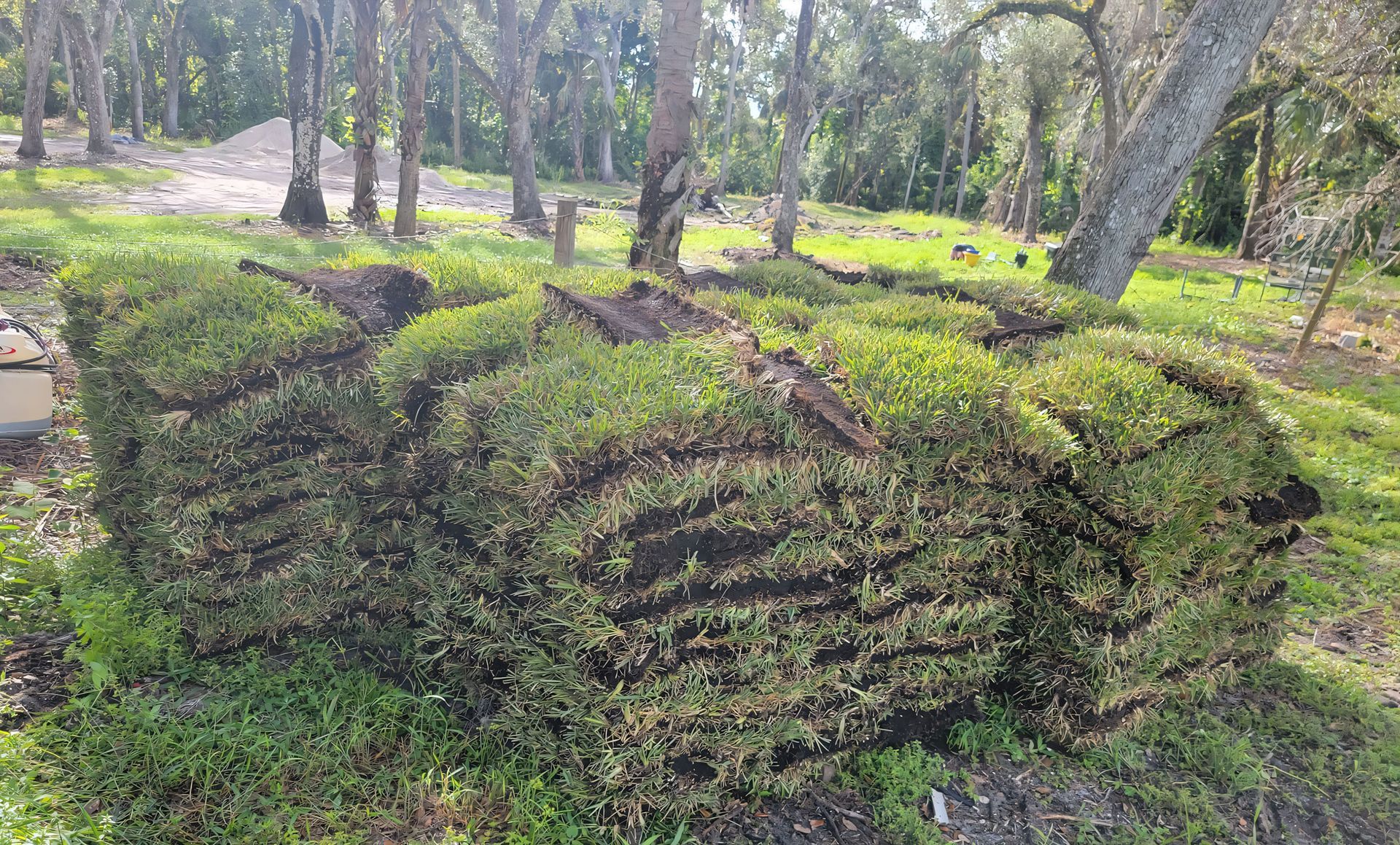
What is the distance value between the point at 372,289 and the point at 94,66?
2266cm

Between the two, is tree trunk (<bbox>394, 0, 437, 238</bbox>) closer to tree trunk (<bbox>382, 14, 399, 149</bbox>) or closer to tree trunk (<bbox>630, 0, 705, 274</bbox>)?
tree trunk (<bbox>382, 14, 399, 149</bbox>)

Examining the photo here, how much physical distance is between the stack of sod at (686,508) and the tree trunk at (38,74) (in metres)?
19.4

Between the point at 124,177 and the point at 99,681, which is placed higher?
the point at 124,177

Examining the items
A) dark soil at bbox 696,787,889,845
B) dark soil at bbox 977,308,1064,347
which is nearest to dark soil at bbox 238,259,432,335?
dark soil at bbox 696,787,889,845

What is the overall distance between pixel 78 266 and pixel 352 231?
10.4 m

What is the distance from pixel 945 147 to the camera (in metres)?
36.9

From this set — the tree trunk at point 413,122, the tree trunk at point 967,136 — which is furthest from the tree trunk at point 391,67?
the tree trunk at point 967,136

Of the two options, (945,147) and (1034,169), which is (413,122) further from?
(945,147)

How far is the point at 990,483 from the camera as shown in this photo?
250 centimetres

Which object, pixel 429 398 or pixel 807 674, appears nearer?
pixel 807 674

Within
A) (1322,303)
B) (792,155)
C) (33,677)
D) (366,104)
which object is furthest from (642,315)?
(792,155)

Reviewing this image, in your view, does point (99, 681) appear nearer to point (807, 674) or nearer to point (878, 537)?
point (807, 674)

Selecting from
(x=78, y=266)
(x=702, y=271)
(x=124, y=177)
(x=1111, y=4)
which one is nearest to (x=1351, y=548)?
(x=702, y=271)

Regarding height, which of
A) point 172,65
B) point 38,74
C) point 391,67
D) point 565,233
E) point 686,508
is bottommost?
point 686,508
